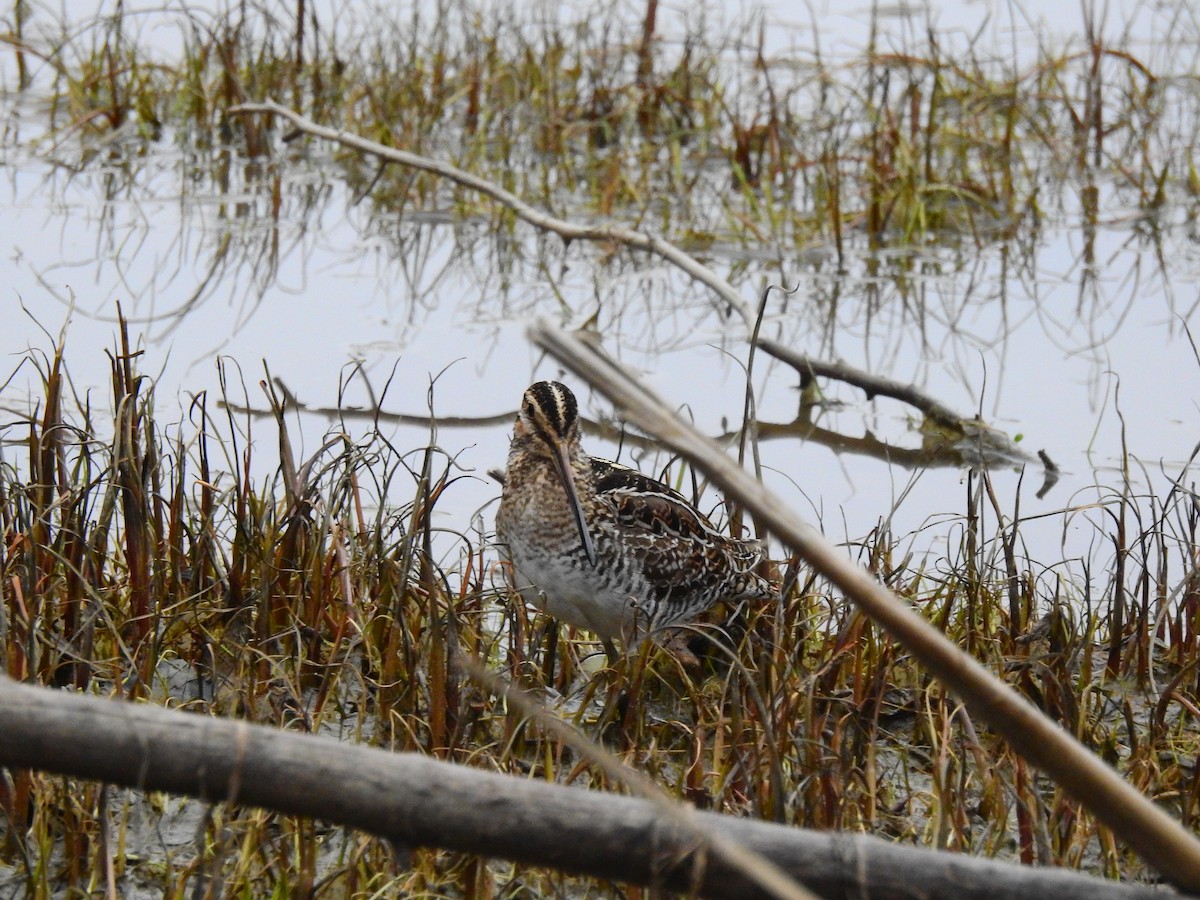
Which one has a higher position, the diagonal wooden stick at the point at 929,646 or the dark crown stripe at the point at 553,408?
the dark crown stripe at the point at 553,408

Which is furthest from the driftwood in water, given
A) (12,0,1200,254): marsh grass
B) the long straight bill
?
(12,0,1200,254): marsh grass

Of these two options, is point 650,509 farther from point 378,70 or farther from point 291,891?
point 378,70

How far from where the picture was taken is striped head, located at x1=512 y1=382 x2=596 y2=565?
4195 mm

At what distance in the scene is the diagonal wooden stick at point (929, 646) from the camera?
6.61 feet

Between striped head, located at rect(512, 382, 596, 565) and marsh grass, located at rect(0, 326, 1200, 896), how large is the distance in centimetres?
29

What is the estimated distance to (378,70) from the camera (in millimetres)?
8953

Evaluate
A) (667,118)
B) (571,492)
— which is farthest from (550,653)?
(667,118)

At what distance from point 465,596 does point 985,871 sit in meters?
2.18

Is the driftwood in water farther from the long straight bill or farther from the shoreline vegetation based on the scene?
the long straight bill

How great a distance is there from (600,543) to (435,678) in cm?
84

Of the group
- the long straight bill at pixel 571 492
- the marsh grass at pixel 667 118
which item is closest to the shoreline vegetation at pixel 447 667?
the long straight bill at pixel 571 492

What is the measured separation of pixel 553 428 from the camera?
427 cm

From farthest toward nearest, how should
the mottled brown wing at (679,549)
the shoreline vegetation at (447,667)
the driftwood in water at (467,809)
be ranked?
the mottled brown wing at (679,549), the shoreline vegetation at (447,667), the driftwood in water at (467,809)

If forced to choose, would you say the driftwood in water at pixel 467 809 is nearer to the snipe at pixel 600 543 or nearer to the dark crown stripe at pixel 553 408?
the snipe at pixel 600 543
